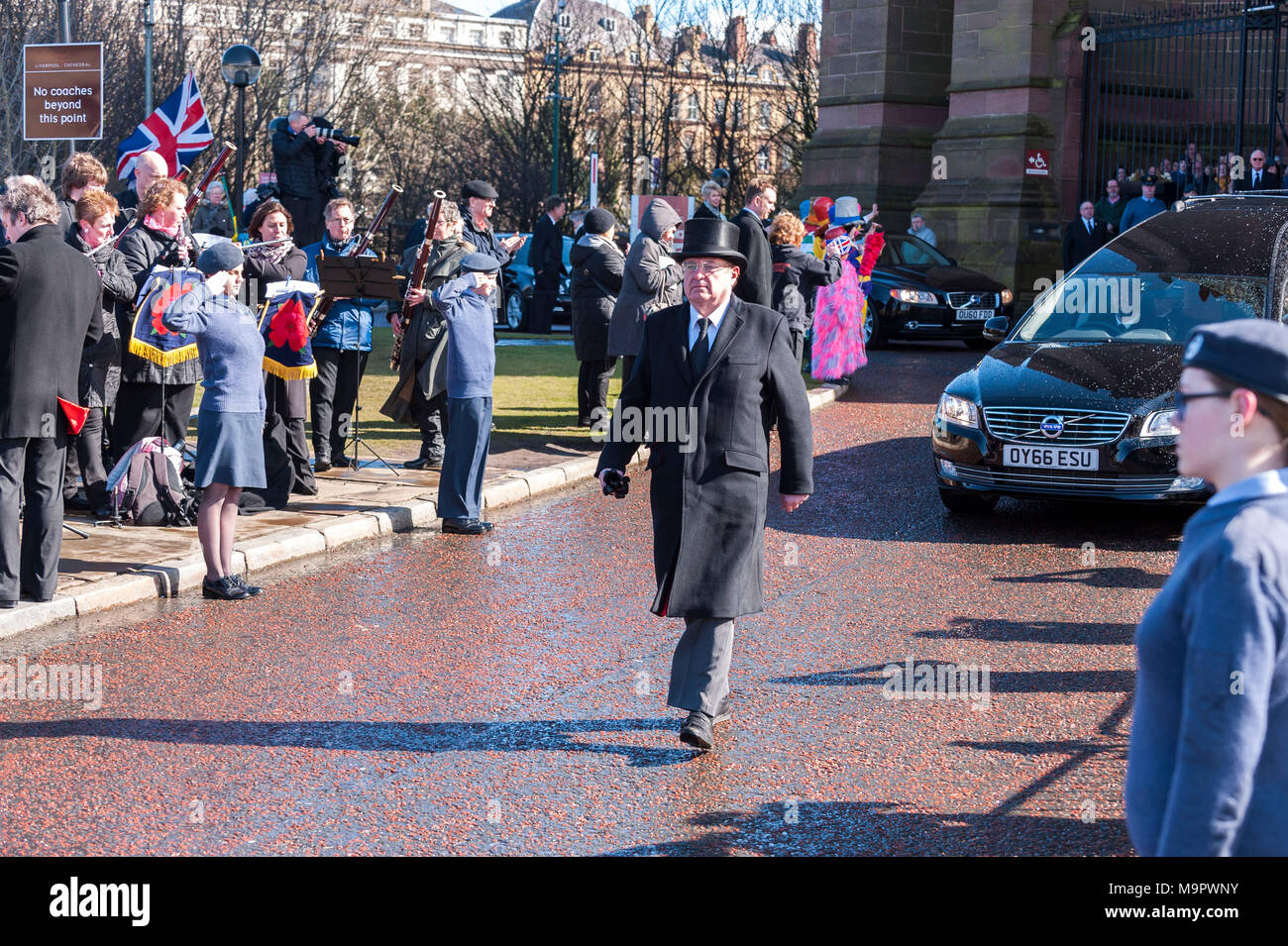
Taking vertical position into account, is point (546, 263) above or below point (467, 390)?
above

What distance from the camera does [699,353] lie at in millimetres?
6199

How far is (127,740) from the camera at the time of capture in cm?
606

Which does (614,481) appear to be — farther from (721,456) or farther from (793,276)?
(793,276)

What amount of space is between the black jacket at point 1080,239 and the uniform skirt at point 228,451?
19.1m

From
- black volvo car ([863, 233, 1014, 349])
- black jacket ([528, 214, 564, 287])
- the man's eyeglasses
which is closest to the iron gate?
black volvo car ([863, 233, 1014, 349])

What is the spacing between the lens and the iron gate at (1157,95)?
28406 mm

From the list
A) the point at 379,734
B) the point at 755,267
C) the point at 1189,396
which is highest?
the point at 755,267

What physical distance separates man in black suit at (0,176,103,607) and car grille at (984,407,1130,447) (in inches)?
219

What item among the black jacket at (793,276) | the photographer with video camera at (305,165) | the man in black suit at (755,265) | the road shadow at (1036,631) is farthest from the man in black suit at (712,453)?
the photographer with video camera at (305,165)

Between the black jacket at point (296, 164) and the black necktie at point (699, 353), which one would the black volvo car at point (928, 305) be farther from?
the black necktie at point (699, 353)

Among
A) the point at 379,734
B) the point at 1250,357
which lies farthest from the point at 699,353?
the point at 1250,357

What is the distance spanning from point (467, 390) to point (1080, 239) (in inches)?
681

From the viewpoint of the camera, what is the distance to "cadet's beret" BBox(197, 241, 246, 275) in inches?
327
